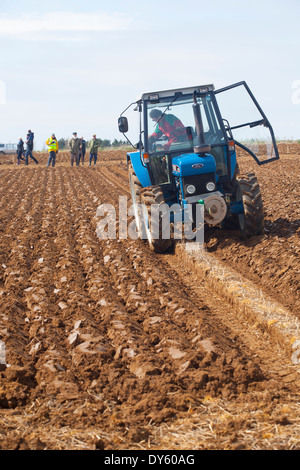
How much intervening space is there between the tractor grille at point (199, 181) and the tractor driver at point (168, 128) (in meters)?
0.67

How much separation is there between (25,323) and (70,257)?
8.52 ft

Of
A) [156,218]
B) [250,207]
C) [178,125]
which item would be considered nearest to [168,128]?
[178,125]

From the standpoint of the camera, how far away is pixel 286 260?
6.46 metres

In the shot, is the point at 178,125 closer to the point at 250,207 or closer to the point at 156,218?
the point at 156,218

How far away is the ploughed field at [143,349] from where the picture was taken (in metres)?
3.19

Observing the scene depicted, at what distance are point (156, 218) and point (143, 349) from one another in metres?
3.41

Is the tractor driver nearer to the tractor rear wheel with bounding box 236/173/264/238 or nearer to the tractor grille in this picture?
the tractor grille

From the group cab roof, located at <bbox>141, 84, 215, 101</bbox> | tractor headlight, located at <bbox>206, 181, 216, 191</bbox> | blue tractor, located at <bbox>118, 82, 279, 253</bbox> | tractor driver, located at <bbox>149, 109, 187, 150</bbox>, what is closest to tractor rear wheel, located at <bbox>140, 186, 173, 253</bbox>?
blue tractor, located at <bbox>118, 82, 279, 253</bbox>

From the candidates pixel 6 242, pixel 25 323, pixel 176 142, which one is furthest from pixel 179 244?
pixel 25 323

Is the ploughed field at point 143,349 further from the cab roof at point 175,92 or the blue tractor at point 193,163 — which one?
the cab roof at point 175,92

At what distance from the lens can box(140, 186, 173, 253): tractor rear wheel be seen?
24.6 ft

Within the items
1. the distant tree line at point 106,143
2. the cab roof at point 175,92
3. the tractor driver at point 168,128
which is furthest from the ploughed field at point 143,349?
the distant tree line at point 106,143

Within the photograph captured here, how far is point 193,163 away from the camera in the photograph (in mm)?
7422
